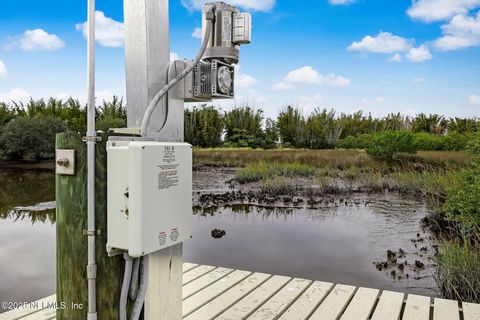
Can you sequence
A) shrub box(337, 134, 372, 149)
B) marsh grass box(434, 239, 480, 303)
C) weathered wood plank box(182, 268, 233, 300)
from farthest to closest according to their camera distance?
1. shrub box(337, 134, 372, 149)
2. marsh grass box(434, 239, 480, 303)
3. weathered wood plank box(182, 268, 233, 300)

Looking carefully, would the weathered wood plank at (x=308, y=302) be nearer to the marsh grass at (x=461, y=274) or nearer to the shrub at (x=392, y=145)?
the marsh grass at (x=461, y=274)

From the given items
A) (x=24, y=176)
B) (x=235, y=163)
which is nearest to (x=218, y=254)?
(x=235, y=163)

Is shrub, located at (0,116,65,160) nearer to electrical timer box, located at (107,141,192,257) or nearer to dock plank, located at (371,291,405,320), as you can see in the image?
dock plank, located at (371,291,405,320)

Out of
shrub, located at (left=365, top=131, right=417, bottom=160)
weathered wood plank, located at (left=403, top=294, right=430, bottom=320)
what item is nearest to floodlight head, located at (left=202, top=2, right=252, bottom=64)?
weathered wood plank, located at (left=403, top=294, right=430, bottom=320)

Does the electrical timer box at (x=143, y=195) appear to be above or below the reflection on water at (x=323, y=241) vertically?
above

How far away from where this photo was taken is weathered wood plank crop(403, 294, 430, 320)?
264 centimetres

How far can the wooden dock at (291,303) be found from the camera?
103 inches

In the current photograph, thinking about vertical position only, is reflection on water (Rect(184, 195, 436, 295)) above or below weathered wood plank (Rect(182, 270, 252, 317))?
below

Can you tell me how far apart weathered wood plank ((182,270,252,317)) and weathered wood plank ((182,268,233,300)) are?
0.13ft

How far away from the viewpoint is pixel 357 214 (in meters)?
6.71

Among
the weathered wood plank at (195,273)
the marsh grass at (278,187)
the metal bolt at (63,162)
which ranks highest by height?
the metal bolt at (63,162)

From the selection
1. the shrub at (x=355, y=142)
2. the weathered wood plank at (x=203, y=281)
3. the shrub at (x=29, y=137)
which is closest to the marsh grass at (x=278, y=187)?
the shrub at (x=355, y=142)

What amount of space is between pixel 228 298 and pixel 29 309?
1209 mm

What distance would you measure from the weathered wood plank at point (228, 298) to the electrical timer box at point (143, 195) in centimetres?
103
